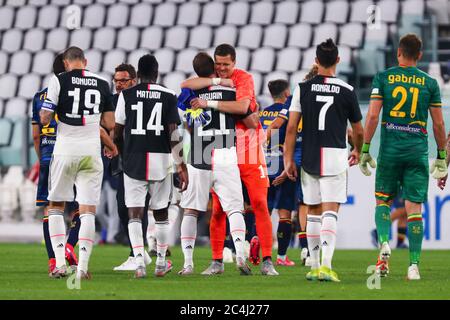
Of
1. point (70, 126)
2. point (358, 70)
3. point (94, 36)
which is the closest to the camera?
point (70, 126)

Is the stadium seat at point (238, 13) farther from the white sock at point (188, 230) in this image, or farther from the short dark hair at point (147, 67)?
the short dark hair at point (147, 67)

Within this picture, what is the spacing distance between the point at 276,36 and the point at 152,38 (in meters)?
3.09

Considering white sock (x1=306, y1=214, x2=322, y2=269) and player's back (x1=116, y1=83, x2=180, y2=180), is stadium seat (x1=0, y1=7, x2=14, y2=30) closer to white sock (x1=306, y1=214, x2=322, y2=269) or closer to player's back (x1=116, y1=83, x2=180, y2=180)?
player's back (x1=116, y1=83, x2=180, y2=180)

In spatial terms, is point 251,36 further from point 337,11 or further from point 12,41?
point 12,41

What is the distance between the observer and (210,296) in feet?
25.5

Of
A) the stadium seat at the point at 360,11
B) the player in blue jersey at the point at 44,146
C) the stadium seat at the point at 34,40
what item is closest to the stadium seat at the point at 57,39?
the stadium seat at the point at 34,40

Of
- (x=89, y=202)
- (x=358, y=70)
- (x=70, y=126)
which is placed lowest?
(x=89, y=202)

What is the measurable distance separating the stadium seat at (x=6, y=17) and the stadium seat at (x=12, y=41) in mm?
449

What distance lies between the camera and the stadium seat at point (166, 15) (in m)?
24.0

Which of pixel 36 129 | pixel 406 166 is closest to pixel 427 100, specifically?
pixel 406 166

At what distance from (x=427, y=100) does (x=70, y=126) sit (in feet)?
10.6

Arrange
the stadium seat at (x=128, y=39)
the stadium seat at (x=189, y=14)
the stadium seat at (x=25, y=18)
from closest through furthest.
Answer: the stadium seat at (x=189, y=14) → the stadium seat at (x=128, y=39) → the stadium seat at (x=25, y=18)
